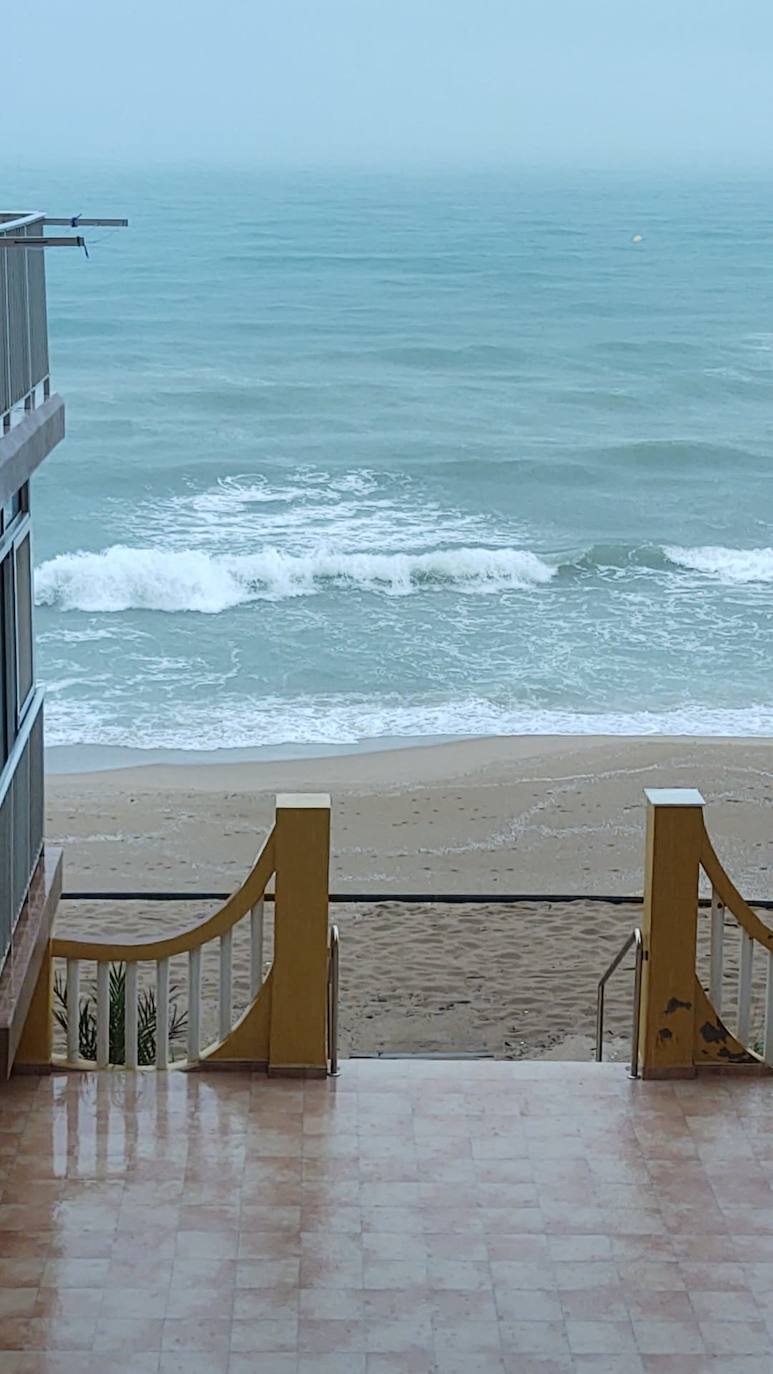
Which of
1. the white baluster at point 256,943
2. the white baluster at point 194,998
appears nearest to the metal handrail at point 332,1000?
the white baluster at point 256,943

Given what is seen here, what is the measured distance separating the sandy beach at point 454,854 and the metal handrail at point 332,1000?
2.34 metres

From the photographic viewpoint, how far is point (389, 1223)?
570cm

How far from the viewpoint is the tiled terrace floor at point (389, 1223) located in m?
5.01

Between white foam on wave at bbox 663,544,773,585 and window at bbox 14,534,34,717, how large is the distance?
20.4 metres

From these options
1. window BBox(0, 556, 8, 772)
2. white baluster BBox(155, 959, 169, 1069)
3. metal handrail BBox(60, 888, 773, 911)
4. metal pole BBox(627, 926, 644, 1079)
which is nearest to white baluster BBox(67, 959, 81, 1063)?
white baluster BBox(155, 959, 169, 1069)

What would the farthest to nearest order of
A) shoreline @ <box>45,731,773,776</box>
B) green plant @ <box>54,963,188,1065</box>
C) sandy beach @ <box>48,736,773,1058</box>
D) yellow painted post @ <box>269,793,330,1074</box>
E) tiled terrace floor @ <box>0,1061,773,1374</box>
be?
shoreline @ <box>45,731,773,776</box>, sandy beach @ <box>48,736,773,1058</box>, green plant @ <box>54,963,188,1065</box>, yellow painted post @ <box>269,793,330,1074</box>, tiled terrace floor @ <box>0,1061,773,1374</box>

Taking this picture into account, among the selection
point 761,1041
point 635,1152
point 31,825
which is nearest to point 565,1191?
point 635,1152

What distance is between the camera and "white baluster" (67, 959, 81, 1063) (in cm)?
673

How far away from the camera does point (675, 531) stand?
94.9 feet

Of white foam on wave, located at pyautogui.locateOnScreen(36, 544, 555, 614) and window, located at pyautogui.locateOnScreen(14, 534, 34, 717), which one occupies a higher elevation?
window, located at pyautogui.locateOnScreen(14, 534, 34, 717)

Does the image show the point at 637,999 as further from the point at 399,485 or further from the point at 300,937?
the point at 399,485

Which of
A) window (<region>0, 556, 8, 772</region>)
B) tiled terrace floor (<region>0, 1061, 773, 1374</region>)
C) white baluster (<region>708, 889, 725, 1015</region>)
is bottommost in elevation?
tiled terrace floor (<region>0, 1061, 773, 1374</region>)

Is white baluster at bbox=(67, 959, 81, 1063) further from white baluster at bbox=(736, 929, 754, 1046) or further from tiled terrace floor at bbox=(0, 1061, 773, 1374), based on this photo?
white baluster at bbox=(736, 929, 754, 1046)

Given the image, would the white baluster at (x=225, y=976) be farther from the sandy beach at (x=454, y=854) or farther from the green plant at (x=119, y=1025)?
the sandy beach at (x=454, y=854)
